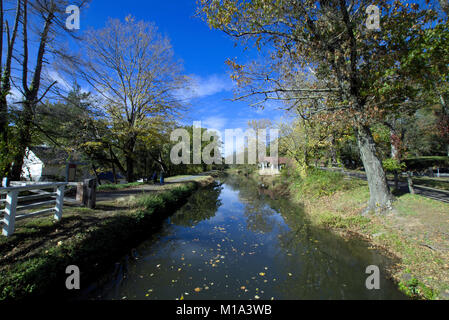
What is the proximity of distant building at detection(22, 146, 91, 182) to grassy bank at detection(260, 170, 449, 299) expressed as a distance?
21.5m

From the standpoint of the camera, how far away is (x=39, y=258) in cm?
384

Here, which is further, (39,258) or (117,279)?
(117,279)

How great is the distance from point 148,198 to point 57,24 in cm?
994

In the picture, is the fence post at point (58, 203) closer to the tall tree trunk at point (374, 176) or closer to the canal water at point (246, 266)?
Answer: the canal water at point (246, 266)

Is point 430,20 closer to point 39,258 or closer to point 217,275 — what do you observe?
point 217,275

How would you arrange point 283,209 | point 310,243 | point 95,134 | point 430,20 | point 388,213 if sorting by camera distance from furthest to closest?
point 95,134 < point 283,209 < point 388,213 < point 310,243 < point 430,20

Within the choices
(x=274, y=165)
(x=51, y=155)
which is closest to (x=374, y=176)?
(x=51, y=155)

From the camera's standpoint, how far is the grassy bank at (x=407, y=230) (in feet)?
13.3

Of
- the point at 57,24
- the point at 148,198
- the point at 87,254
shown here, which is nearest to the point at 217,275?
the point at 87,254

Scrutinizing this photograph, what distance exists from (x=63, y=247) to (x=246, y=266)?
15.2ft

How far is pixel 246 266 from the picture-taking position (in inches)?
209
